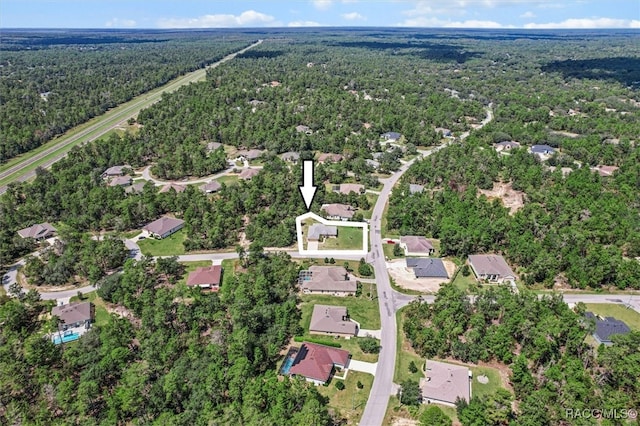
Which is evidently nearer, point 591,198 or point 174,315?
point 174,315

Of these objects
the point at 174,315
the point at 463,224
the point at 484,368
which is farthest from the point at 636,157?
the point at 174,315

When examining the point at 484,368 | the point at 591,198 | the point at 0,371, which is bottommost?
the point at 484,368

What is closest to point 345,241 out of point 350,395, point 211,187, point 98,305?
point 350,395

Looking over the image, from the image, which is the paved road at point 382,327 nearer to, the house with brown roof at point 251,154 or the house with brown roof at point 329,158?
the house with brown roof at point 329,158

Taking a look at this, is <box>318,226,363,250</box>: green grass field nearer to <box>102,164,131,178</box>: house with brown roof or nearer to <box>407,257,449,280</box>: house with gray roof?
<box>407,257,449,280</box>: house with gray roof

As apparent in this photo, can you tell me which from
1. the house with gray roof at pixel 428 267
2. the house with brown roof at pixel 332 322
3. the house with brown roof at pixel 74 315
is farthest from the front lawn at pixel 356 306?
the house with brown roof at pixel 74 315

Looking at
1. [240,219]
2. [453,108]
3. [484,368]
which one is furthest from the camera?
[453,108]

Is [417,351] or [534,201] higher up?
[534,201]

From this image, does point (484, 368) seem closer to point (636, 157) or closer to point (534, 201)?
point (534, 201)
